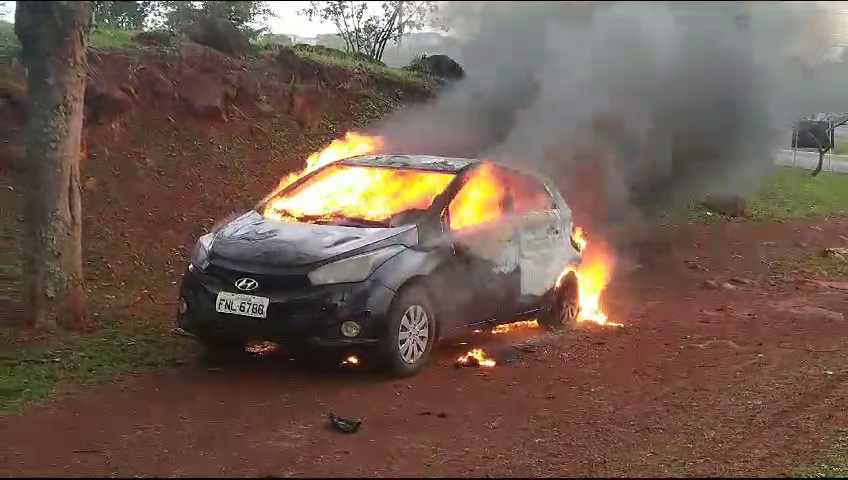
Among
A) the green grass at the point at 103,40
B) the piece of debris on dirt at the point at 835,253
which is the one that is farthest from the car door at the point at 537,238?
the piece of debris on dirt at the point at 835,253

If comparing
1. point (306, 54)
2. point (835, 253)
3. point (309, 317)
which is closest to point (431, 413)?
point (309, 317)

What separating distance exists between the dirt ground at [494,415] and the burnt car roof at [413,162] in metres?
1.49

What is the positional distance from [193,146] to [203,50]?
A: 1.44 meters

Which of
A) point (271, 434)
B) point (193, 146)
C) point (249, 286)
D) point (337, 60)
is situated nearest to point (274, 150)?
point (193, 146)

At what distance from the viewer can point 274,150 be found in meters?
12.2

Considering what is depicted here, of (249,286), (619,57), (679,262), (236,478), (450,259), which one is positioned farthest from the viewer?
(679,262)

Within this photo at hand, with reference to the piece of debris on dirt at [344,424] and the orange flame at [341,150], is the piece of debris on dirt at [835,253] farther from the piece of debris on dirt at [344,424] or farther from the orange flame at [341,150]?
the piece of debris on dirt at [344,424]

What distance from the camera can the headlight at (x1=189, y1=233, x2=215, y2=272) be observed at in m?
6.68

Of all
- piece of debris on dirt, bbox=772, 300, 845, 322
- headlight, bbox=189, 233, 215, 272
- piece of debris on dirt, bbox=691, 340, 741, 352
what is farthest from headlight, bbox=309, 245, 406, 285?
piece of debris on dirt, bbox=772, 300, 845, 322

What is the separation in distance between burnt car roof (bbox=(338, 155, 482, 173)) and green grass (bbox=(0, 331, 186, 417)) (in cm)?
212

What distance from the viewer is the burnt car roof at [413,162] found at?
25.2 feet

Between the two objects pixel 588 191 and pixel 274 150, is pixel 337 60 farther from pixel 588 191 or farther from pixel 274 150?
pixel 588 191

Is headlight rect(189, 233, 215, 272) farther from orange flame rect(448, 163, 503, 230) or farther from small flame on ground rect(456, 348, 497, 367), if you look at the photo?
small flame on ground rect(456, 348, 497, 367)

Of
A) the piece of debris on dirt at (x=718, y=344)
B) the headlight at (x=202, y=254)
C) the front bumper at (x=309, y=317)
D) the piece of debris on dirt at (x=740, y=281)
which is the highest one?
the headlight at (x=202, y=254)
